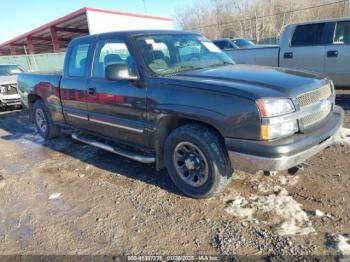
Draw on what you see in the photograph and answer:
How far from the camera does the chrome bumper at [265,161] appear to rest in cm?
293

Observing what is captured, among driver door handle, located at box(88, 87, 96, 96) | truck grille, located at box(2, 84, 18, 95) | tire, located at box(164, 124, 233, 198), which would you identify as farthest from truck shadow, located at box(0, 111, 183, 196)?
truck grille, located at box(2, 84, 18, 95)

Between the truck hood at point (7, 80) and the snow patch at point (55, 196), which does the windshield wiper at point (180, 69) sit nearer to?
the snow patch at point (55, 196)

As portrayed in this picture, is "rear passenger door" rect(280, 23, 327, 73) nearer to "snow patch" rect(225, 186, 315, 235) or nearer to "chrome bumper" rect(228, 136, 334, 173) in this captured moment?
"snow patch" rect(225, 186, 315, 235)

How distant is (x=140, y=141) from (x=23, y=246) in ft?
5.65

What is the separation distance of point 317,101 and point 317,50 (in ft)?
A: 14.4

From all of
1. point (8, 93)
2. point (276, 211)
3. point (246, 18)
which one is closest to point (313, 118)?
point (276, 211)

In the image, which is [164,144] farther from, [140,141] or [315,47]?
[315,47]

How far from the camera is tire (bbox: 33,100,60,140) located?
6.23 meters

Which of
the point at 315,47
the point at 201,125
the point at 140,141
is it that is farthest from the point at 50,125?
the point at 315,47

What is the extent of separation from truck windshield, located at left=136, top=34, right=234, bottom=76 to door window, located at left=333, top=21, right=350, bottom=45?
3.78 meters

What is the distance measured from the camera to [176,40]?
14.3 feet

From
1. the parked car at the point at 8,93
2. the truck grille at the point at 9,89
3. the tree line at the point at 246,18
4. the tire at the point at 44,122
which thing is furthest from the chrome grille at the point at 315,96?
the tree line at the point at 246,18

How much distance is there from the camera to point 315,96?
337cm

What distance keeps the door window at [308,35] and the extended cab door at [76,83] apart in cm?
500
